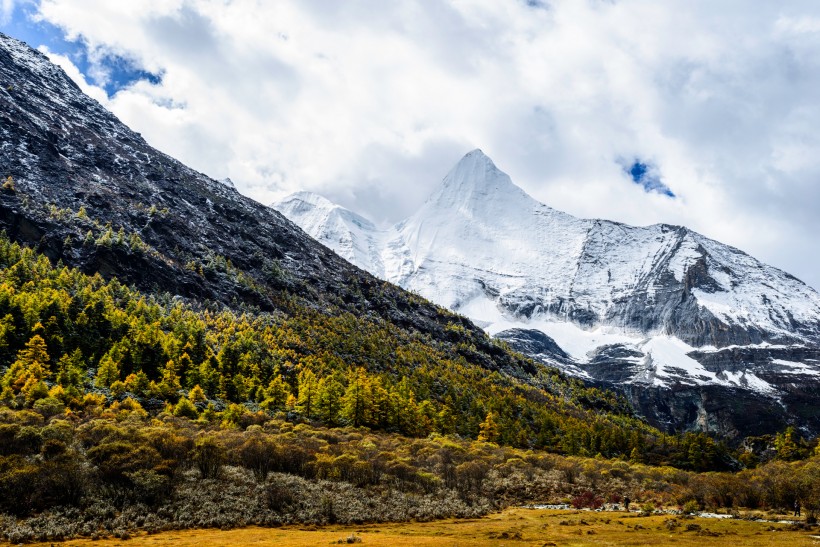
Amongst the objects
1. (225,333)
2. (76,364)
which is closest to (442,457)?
(76,364)

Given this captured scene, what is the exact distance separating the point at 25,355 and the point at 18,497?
70484mm

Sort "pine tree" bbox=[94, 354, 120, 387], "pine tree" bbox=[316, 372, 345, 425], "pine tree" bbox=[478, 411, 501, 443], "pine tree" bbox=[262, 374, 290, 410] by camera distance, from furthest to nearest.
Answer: "pine tree" bbox=[478, 411, 501, 443]
"pine tree" bbox=[262, 374, 290, 410]
"pine tree" bbox=[316, 372, 345, 425]
"pine tree" bbox=[94, 354, 120, 387]

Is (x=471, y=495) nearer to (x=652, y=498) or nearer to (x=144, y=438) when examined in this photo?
(x=652, y=498)

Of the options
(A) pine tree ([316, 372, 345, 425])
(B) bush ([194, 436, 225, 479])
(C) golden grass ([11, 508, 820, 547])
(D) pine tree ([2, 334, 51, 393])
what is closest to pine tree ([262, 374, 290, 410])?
(A) pine tree ([316, 372, 345, 425])

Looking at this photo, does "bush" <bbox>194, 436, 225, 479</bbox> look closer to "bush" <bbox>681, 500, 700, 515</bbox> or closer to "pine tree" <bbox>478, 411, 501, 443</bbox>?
"bush" <bbox>681, 500, 700, 515</bbox>

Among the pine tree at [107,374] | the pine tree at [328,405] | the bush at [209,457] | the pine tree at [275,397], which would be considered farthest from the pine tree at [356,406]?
the bush at [209,457]

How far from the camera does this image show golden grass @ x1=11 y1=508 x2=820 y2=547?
1264 inches

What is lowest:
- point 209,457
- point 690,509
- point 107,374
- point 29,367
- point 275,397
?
point 29,367

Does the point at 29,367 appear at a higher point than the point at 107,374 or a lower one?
lower

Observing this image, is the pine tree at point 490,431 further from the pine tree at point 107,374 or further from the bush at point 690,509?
the pine tree at point 107,374

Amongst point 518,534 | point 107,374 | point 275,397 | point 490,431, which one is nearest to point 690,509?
point 518,534

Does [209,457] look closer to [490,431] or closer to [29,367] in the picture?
[29,367]

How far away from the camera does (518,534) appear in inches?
1427

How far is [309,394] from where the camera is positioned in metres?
102
